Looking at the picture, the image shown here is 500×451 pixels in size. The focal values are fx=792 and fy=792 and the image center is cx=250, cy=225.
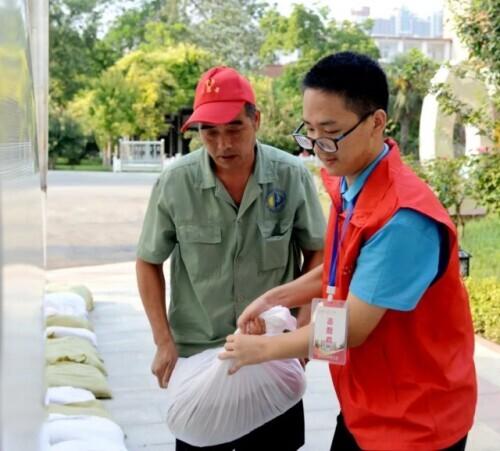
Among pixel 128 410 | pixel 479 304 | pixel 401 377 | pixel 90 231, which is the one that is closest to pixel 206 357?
pixel 401 377

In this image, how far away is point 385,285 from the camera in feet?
4.22

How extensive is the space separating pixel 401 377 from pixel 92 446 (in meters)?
1.82

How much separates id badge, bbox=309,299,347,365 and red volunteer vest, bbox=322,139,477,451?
70 mm

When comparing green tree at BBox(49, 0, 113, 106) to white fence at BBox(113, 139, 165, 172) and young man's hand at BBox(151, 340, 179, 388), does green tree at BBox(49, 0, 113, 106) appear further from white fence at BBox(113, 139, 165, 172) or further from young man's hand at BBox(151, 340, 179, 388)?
young man's hand at BBox(151, 340, 179, 388)

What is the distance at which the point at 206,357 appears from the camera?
1973 millimetres

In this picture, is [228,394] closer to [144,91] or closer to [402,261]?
[402,261]

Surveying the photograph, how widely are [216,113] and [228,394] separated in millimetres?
665

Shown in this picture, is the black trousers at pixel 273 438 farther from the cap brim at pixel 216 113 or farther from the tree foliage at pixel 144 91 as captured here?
the tree foliage at pixel 144 91

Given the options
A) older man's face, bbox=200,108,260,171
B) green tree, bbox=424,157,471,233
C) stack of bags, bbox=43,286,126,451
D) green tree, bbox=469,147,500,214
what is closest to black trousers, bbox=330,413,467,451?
older man's face, bbox=200,108,260,171

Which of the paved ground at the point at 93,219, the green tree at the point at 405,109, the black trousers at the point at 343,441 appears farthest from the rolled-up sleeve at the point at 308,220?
the green tree at the point at 405,109

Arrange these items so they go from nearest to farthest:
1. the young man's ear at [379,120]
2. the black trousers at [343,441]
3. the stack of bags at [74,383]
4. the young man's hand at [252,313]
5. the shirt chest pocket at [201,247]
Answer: the young man's ear at [379,120] < the black trousers at [343,441] < the young man's hand at [252,313] < the shirt chest pocket at [201,247] < the stack of bags at [74,383]

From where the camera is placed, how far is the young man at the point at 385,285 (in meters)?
1.29

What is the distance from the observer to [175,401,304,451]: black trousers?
2.04 m

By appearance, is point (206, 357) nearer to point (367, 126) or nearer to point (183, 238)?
point (183, 238)
